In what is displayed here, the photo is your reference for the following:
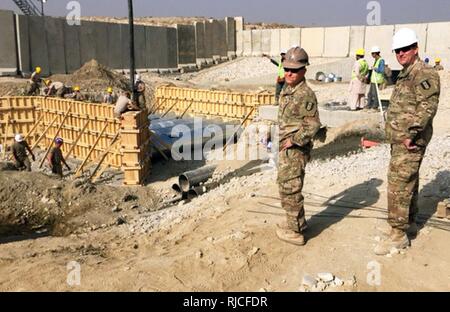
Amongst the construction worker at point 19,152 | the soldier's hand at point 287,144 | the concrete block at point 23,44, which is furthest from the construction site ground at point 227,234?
the concrete block at point 23,44

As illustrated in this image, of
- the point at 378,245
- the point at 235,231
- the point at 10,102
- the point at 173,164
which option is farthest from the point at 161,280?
the point at 10,102

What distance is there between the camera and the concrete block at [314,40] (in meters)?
34.0

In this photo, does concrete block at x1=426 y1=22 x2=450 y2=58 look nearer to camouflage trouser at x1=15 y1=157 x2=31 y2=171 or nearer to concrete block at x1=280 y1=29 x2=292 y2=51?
concrete block at x1=280 y1=29 x2=292 y2=51

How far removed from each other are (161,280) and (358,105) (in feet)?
30.0

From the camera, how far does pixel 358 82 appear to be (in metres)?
11.0

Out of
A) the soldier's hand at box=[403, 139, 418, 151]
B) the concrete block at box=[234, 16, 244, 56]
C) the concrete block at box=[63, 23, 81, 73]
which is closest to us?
the soldier's hand at box=[403, 139, 418, 151]

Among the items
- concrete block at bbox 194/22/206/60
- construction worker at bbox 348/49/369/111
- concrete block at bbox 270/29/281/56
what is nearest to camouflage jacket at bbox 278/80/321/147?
construction worker at bbox 348/49/369/111

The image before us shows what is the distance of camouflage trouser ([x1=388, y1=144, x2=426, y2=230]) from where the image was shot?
3898mm

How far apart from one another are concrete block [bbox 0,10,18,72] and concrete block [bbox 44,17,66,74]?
2321mm

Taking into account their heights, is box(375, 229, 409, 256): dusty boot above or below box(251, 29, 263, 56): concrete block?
below

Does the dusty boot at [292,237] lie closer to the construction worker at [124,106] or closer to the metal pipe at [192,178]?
the metal pipe at [192,178]

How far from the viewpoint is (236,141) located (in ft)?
46.8

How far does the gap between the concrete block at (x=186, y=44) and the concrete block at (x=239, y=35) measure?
213 inches
